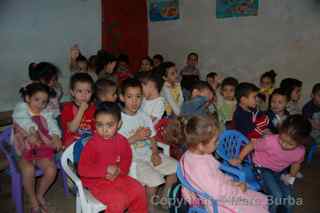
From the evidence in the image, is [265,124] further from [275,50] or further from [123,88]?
[275,50]

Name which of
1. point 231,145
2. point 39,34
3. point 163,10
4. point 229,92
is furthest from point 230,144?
point 163,10

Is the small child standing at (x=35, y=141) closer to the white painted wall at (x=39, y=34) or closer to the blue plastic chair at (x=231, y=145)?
the blue plastic chair at (x=231, y=145)

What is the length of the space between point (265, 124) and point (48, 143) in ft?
5.79

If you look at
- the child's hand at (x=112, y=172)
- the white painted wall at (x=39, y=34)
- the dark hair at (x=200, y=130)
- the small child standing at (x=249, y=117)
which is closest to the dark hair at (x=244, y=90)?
the small child standing at (x=249, y=117)

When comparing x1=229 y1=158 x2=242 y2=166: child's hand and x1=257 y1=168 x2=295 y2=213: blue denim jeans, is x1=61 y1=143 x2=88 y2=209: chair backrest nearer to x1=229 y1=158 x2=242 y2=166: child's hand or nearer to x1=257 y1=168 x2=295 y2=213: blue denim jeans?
x1=229 y1=158 x2=242 y2=166: child's hand

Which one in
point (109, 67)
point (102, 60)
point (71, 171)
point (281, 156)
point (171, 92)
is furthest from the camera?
point (102, 60)

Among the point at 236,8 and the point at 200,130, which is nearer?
the point at 200,130

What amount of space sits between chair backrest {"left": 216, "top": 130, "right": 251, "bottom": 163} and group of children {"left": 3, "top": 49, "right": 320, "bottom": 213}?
19 cm

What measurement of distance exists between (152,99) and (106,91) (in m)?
0.43

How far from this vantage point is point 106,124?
1978 mm

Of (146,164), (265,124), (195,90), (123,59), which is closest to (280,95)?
(265,124)

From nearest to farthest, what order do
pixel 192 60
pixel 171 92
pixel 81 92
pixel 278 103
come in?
1. pixel 81 92
2. pixel 278 103
3. pixel 171 92
4. pixel 192 60

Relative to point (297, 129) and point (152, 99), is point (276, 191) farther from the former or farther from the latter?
point (152, 99)

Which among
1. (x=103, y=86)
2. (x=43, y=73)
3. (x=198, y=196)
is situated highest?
(x=43, y=73)
